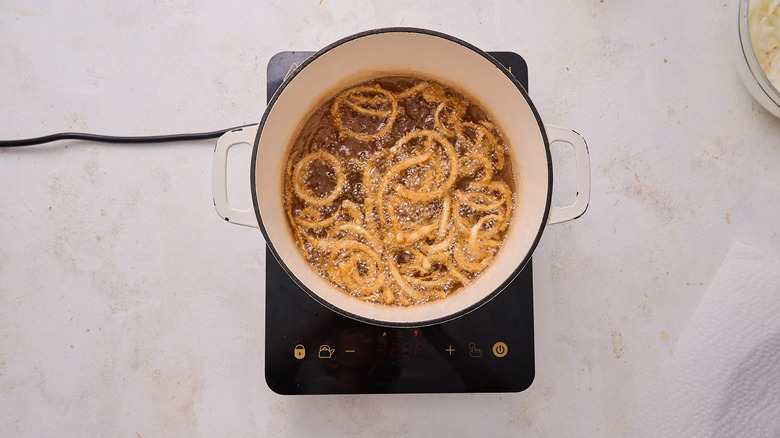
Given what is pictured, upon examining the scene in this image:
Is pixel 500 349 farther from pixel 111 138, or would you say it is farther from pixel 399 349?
pixel 111 138

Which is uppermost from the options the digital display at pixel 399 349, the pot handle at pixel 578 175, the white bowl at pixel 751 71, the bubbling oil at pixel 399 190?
the white bowl at pixel 751 71

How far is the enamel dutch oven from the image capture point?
2.66 ft

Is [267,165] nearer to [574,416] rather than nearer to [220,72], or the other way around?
[220,72]

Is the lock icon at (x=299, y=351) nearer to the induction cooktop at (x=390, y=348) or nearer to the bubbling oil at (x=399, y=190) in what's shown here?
the induction cooktop at (x=390, y=348)

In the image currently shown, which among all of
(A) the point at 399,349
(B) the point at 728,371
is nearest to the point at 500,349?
(A) the point at 399,349

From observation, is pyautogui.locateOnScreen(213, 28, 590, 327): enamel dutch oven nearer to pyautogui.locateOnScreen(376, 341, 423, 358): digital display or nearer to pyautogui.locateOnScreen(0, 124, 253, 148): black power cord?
pyautogui.locateOnScreen(376, 341, 423, 358): digital display

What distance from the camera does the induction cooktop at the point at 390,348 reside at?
1008 mm

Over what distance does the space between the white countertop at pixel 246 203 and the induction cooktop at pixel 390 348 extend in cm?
11

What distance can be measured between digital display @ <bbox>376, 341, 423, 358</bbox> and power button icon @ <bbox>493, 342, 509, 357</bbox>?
0.47 ft

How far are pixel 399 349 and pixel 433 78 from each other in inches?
20.0

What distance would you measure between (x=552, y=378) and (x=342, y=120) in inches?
26.9

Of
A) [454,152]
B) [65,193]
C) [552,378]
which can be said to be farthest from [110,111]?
[552,378]

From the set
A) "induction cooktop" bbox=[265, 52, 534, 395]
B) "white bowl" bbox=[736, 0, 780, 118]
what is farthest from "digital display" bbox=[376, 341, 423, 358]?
"white bowl" bbox=[736, 0, 780, 118]

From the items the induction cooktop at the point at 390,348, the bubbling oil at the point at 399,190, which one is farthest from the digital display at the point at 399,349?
the bubbling oil at the point at 399,190
